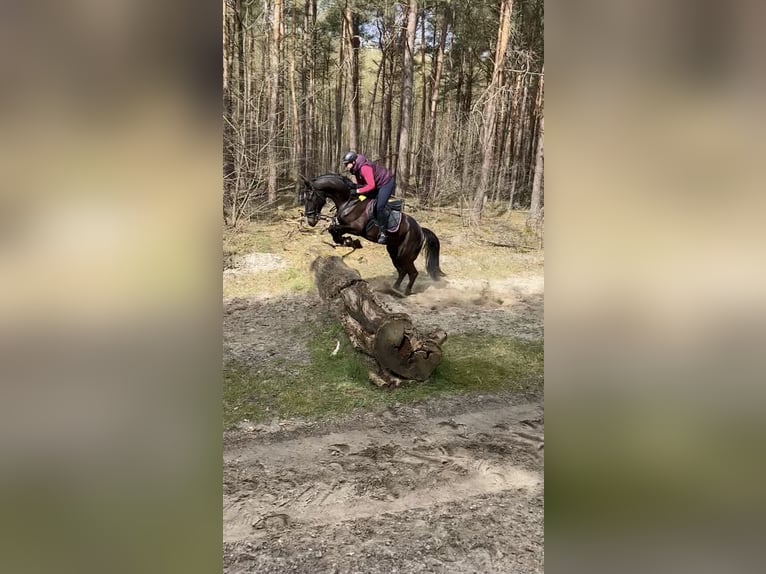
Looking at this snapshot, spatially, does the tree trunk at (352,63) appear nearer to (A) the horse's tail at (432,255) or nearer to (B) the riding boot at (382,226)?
(B) the riding boot at (382,226)

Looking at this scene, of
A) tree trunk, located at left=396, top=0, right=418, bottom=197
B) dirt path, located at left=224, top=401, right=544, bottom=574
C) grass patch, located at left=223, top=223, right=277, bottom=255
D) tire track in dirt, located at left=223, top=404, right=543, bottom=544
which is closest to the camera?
dirt path, located at left=224, top=401, right=544, bottom=574

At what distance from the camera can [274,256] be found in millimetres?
3830

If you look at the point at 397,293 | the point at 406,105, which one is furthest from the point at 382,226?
the point at 406,105

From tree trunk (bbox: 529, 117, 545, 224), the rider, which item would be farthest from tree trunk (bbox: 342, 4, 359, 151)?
tree trunk (bbox: 529, 117, 545, 224)

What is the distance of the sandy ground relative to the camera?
3121 millimetres

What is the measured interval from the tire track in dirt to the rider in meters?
1.67

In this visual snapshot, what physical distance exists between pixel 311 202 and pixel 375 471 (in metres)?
2.02

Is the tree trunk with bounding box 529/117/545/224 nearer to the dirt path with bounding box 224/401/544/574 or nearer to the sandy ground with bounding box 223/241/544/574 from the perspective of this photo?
the sandy ground with bounding box 223/241/544/574

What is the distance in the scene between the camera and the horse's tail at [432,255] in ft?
13.7

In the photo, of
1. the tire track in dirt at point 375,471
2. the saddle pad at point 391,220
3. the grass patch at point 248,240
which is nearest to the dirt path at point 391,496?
the tire track in dirt at point 375,471

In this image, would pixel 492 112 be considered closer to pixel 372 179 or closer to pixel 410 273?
pixel 372 179
